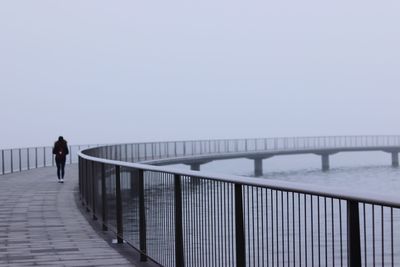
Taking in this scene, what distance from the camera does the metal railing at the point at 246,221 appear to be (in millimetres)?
4598

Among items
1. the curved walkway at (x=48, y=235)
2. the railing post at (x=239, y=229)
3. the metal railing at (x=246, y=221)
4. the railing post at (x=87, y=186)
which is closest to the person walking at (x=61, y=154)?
the curved walkway at (x=48, y=235)

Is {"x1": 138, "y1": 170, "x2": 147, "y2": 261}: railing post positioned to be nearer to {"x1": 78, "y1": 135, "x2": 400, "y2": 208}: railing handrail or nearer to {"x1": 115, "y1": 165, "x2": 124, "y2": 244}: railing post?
{"x1": 115, "y1": 165, "x2": 124, "y2": 244}: railing post

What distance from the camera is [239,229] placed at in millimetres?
6441

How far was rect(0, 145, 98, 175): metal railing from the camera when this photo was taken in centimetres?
3797

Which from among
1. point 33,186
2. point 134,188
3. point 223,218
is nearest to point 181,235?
point 223,218

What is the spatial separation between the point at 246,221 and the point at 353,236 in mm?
1811

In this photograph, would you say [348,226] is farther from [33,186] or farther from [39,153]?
[39,153]

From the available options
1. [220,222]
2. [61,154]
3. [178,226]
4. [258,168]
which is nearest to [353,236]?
[220,222]

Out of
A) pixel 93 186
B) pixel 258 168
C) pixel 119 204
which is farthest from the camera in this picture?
pixel 258 168

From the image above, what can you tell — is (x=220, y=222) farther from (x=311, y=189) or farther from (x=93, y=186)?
(x=93, y=186)

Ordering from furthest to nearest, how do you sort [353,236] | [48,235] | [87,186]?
[87,186] → [48,235] → [353,236]

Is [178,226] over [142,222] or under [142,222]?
over

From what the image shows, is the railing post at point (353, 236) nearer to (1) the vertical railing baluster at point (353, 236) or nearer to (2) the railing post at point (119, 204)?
(1) the vertical railing baluster at point (353, 236)

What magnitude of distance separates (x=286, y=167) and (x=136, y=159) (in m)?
71.2
